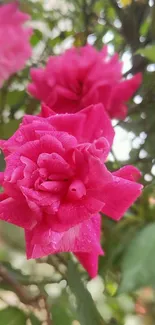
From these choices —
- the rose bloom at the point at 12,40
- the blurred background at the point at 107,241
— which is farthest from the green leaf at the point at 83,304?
the rose bloom at the point at 12,40

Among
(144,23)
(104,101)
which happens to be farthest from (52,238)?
(144,23)

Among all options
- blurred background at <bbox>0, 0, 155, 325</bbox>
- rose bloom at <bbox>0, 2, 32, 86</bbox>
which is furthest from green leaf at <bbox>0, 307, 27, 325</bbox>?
rose bloom at <bbox>0, 2, 32, 86</bbox>

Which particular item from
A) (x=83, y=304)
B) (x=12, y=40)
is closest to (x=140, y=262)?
(x=83, y=304)

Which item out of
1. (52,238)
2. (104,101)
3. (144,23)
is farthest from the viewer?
(144,23)

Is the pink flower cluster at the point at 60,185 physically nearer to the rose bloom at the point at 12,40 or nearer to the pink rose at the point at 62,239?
the pink rose at the point at 62,239

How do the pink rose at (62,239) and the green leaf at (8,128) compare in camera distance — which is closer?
the pink rose at (62,239)

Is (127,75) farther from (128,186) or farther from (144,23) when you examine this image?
(128,186)
